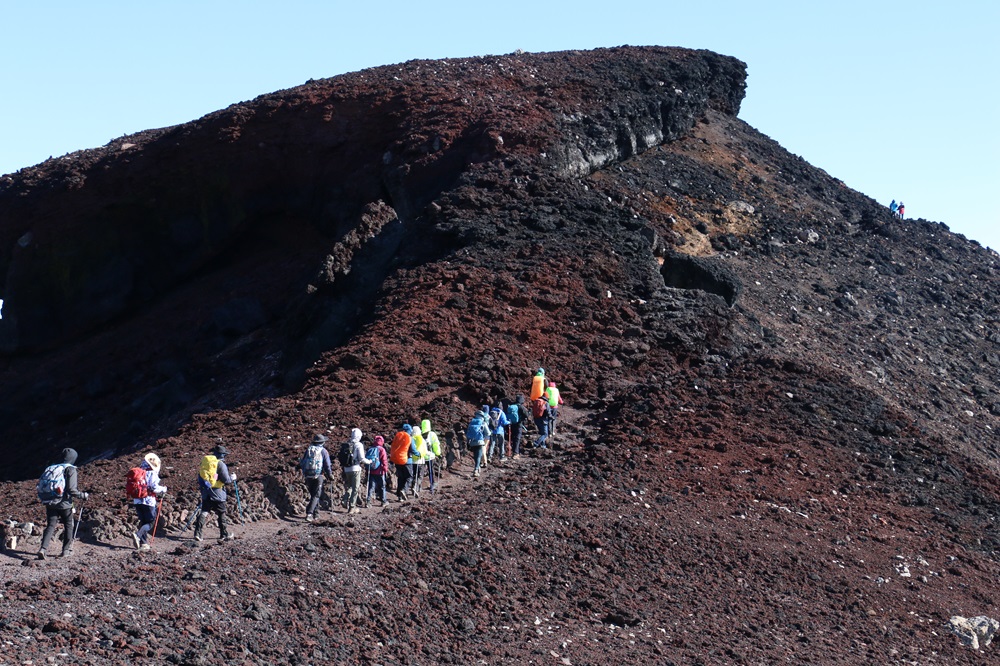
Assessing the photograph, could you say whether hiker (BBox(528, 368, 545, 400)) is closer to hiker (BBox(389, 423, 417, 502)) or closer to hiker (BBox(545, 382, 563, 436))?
hiker (BBox(545, 382, 563, 436))

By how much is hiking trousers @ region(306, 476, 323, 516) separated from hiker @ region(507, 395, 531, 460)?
4.42 metres

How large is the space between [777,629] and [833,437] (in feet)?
23.4

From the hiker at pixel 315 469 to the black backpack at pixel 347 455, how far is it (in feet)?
1.82

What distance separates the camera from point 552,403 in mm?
20922

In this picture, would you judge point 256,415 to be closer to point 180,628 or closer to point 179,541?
point 179,541

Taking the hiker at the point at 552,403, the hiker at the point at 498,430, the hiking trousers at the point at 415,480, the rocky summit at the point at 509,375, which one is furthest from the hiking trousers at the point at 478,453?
the hiker at the point at 552,403

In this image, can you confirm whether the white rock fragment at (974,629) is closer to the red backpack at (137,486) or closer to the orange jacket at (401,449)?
the orange jacket at (401,449)

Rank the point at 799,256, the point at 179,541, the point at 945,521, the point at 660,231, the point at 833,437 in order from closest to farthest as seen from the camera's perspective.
A: the point at 179,541 → the point at 945,521 → the point at 833,437 → the point at 660,231 → the point at 799,256

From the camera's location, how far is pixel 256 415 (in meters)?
→ 20.9

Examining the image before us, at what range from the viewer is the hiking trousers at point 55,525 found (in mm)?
14102

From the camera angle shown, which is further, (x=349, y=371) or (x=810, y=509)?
(x=349, y=371)

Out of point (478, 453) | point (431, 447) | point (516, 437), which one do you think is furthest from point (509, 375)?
point (431, 447)

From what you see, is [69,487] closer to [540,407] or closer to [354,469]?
[354,469]

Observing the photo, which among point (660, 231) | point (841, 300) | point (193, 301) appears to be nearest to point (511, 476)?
point (660, 231)
